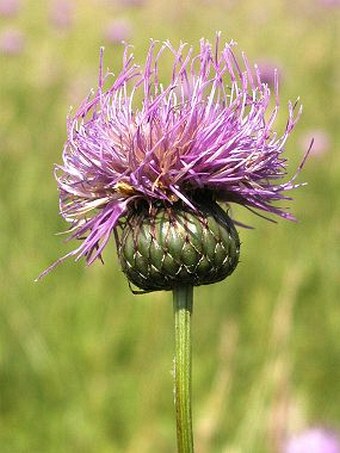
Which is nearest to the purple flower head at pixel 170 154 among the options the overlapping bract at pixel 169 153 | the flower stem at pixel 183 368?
the overlapping bract at pixel 169 153

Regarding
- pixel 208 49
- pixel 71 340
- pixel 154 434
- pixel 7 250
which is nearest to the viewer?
pixel 208 49

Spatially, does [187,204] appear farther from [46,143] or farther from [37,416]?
[46,143]

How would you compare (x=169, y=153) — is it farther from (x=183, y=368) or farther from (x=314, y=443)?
(x=314, y=443)

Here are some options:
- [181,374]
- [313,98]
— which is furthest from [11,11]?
[181,374]

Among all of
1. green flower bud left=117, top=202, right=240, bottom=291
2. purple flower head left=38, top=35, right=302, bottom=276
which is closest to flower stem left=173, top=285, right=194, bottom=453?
green flower bud left=117, top=202, right=240, bottom=291

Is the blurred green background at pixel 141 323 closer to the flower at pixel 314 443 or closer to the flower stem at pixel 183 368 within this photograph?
the flower at pixel 314 443

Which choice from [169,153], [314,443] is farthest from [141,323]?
[169,153]
